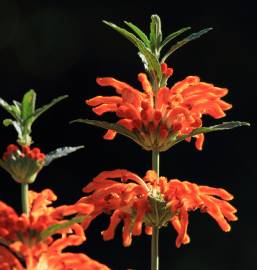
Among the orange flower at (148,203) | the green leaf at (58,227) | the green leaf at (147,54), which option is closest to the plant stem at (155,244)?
the orange flower at (148,203)

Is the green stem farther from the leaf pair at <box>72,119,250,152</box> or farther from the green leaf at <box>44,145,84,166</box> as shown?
the leaf pair at <box>72,119,250,152</box>

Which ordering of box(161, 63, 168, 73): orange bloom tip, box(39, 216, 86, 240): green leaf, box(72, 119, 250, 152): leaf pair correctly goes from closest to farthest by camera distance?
box(39, 216, 86, 240): green leaf, box(72, 119, 250, 152): leaf pair, box(161, 63, 168, 73): orange bloom tip

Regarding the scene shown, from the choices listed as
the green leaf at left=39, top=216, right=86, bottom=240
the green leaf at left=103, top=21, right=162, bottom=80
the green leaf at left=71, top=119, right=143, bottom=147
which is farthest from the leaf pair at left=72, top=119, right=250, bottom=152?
the green leaf at left=39, top=216, right=86, bottom=240

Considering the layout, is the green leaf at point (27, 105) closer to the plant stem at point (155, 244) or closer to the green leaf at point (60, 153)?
the green leaf at point (60, 153)

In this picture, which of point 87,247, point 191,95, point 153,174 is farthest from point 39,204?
point 87,247

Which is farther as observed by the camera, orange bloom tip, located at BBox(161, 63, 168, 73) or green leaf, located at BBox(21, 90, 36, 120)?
orange bloom tip, located at BBox(161, 63, 168, 73)

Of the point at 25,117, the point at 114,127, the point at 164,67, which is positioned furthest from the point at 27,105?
the point at 164,67
